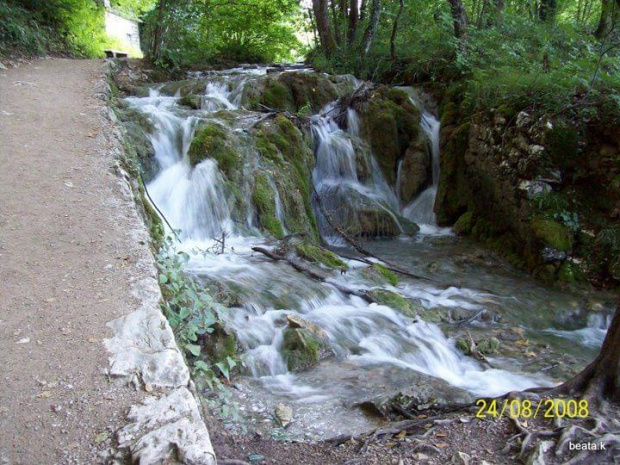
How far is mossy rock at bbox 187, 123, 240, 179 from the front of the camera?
816 cm

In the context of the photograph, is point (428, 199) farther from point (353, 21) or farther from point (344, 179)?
point (353, 21)

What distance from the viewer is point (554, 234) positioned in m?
7.46

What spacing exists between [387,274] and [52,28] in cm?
1164

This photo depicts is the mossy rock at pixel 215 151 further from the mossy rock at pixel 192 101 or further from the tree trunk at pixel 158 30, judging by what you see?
the tree trunk at pixel 158 30

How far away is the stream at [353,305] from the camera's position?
4266mm

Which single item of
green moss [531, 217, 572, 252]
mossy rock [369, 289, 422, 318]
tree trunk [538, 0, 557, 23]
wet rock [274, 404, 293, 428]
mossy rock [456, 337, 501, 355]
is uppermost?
tree trunk [538, 0, 557, 23]

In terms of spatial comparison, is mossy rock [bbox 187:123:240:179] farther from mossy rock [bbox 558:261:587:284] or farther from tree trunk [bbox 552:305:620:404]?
tree trunk [bbox 552:305:620:404]

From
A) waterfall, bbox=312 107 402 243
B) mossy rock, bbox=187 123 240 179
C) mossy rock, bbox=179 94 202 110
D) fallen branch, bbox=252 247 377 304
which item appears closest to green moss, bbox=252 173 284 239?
mossy rock, bbox=187 123 240 179

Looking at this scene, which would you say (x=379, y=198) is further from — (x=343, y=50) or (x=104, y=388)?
(x=104, y=388)

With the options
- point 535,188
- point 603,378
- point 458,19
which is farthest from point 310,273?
point 458,19

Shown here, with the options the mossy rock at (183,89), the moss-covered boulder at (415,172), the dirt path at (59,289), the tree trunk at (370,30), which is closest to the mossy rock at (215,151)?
the dirt path at (59,289)

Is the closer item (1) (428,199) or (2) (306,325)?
(2) (306,325)

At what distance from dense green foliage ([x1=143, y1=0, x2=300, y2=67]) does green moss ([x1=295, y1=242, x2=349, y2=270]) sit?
30.9 ft

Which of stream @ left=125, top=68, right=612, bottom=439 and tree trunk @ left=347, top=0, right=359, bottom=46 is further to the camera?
tree trunk @ left=347, top=0, right=359, bottom=46
